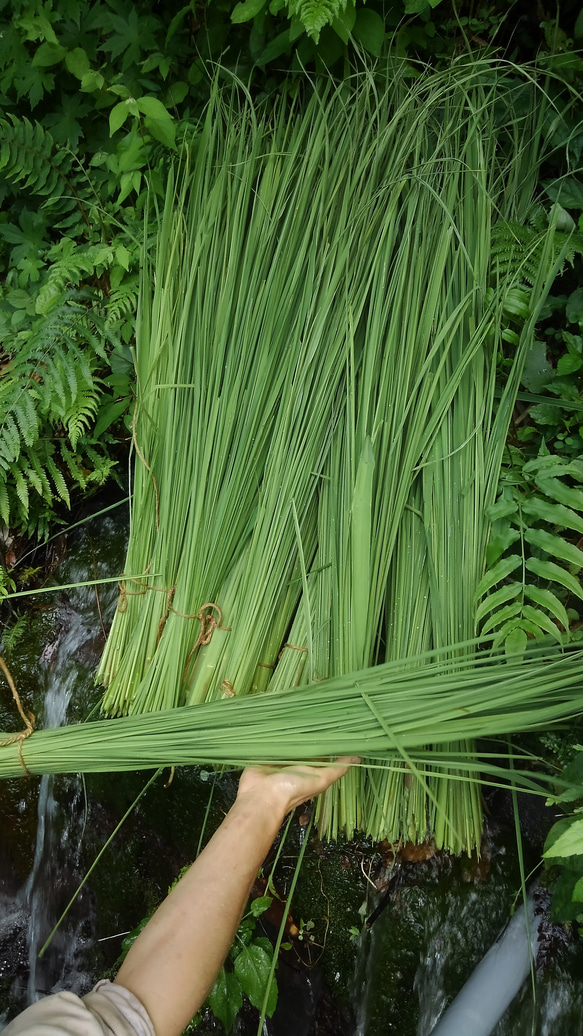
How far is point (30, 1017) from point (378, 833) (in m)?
0.61

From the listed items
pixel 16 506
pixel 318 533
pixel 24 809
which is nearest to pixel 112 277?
pixel 16 506

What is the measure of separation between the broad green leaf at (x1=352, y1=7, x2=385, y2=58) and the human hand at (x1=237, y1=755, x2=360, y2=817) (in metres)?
1.38

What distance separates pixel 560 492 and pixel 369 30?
3.35 feet

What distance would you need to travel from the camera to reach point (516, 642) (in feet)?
3.05

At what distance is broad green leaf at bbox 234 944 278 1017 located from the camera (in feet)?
4.10

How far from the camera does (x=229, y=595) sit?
46.4 inches

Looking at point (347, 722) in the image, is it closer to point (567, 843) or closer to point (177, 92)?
point (567, 843)

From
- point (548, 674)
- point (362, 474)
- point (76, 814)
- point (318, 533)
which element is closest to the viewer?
point (548, 674)

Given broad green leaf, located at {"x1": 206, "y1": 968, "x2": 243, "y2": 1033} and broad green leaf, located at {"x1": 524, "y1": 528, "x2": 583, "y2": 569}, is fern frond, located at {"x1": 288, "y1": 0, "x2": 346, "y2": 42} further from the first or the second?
broad green leaf, located at {"x1": 206, "y1": 968, "x2": 243, "y2": 1033}

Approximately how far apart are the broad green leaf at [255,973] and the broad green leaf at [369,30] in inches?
74.7

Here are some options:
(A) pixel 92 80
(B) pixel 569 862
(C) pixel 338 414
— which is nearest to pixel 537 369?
(C) pixel 338 414

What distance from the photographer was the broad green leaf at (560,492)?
38.9 inches

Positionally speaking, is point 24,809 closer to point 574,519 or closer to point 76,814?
point 76,814

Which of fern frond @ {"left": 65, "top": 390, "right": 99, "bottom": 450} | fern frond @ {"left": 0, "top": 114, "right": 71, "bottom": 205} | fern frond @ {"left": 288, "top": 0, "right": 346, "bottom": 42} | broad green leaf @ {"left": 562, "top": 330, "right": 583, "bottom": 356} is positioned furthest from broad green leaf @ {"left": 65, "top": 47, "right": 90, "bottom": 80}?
broad green leaf @ {"left": 562, "top": 330, "right": 583, "bottom": 356}
